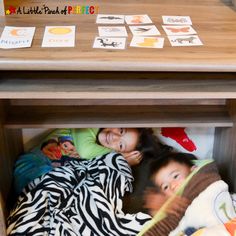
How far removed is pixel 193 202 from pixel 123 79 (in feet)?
1.54

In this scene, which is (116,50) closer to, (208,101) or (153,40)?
(153,40)

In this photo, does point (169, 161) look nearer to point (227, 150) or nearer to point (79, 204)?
point (227, 150)

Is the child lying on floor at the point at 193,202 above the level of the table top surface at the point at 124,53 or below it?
below

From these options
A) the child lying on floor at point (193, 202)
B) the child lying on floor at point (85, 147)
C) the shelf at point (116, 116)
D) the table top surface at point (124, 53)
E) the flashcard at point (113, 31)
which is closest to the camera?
the table top surface at point (124, 53)

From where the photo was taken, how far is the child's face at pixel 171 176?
1378 millimetres

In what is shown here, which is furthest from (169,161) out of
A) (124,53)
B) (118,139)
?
(124,53)

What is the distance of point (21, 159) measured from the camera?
1.53 metres

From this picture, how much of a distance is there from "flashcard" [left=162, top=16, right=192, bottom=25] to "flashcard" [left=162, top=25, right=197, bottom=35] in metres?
0.02

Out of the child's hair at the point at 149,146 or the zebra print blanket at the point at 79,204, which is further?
the child's hair at the point at 149,146

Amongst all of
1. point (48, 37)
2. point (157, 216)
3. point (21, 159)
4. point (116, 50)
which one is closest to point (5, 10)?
point (48, 37)

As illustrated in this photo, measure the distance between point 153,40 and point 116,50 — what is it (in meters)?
0.11

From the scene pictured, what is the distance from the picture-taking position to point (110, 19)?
114 cm

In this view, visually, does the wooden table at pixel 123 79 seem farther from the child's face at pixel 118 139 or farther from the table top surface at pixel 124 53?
the child's face at pixel 118 139

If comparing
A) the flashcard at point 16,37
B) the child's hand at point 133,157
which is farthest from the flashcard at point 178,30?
the child's hand at point 133,157
